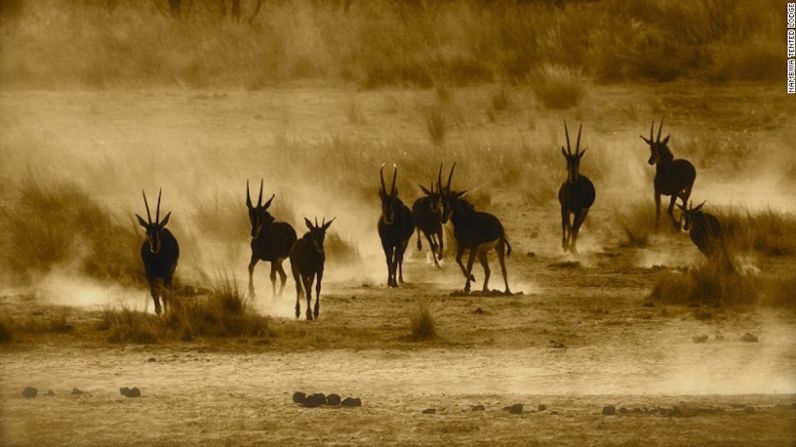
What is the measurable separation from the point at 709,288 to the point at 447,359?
356cm

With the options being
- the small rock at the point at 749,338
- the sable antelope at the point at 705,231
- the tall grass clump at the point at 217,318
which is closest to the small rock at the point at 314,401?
the tall grass clump at the point at 217,318

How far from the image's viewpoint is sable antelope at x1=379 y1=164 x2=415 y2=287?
19453 millimetres

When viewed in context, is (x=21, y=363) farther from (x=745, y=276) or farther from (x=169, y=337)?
(x=745, y=276)

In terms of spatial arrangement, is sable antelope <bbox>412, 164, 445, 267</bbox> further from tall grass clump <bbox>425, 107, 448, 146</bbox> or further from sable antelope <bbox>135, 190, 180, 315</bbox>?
tall grass clump <bbox>425, 107, 448, 146</bbox>

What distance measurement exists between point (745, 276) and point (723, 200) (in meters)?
6.07

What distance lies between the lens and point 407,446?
12.8m

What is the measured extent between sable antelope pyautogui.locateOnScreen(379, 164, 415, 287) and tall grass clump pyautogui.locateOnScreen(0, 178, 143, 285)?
2451mm

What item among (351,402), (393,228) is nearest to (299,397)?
(351,402)

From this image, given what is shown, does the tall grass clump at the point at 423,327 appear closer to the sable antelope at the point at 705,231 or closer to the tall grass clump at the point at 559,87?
the sable antelope at the point at 705,231

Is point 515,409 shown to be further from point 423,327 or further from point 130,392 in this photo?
point 423,327

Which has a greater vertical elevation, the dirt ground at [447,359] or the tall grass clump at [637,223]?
the tall grass clump at [637,223]

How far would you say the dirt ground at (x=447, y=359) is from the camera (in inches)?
523

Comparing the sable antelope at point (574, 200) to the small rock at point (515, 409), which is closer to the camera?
the small rock at point (515, 409)

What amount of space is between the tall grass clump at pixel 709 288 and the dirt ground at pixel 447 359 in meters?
0.22
